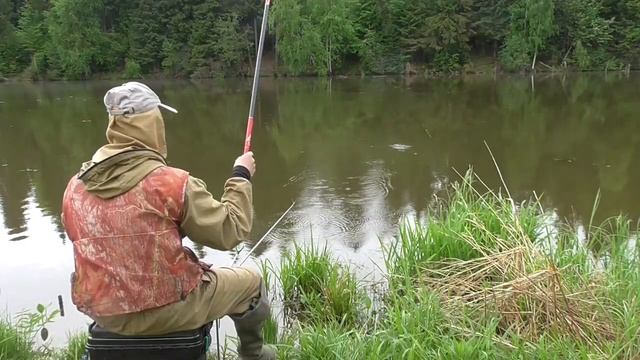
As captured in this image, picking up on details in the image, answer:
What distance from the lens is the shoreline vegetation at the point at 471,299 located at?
2.95 m

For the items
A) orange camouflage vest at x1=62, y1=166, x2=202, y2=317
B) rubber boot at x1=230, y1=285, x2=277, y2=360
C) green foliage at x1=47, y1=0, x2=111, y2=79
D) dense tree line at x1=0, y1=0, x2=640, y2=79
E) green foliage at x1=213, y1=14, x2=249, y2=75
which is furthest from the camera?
green foliage at x1=47, y1=0, x2=111, y2=79

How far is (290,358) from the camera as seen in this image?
319cm

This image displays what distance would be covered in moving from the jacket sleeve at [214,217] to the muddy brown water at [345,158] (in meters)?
2.02

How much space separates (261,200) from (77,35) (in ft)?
105

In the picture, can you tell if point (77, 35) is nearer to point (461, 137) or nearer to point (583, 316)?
point (461, 137)

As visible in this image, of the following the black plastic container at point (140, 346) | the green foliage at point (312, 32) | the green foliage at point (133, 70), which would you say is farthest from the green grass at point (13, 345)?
the green foliage at point (133, 70)

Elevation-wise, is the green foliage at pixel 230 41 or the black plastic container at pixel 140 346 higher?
the green foliage at pixel 230 41

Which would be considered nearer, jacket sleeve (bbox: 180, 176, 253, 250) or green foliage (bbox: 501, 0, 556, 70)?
jacket sleeve (bbox: 180, 176, 253, 250)

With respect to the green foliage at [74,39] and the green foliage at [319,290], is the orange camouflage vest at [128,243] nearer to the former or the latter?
the green foliage at [319,290]

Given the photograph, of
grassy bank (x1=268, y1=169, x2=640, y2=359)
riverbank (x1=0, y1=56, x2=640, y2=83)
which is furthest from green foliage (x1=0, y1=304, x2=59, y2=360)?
riverbank (x1=0, y1=56, x2=640, y2=83)

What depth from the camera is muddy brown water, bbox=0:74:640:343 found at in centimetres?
620

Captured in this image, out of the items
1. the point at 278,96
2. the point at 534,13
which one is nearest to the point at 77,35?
→ the point at 278,96

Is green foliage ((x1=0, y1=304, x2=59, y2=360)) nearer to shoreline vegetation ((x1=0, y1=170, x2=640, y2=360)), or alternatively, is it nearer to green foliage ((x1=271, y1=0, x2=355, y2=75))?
shoreline vegetation ((x1=0, y1=170, x2=640, y2=360))

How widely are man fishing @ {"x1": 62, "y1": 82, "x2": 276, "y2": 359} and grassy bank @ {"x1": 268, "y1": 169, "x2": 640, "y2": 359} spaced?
1.04 metres
